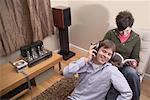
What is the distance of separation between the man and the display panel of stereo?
942 millimetres

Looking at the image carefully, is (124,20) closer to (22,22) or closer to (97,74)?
(97,74)

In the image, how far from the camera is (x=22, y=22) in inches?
91.6

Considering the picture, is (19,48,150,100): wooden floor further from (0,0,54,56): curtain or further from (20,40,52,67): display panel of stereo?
(0,0,54,56): curtain

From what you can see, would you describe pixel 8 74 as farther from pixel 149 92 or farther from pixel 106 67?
pixel 149 92

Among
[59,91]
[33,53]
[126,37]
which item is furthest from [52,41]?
[126,37]

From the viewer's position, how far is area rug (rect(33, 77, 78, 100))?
6.81 ft

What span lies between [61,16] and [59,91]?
3.46 feet

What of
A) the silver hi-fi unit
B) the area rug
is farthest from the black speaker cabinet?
the silver hi-fi unit

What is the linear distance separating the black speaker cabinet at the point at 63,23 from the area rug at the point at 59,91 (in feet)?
1.97

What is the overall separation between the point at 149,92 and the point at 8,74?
5.60 ft

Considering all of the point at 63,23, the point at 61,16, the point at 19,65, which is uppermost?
the point at 61,16

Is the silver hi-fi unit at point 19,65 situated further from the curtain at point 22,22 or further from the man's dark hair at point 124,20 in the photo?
the man's dark hair at point 124,20

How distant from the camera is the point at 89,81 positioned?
1340 millimetres

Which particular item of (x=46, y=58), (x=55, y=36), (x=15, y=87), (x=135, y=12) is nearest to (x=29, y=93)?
(x=15, y=87)
